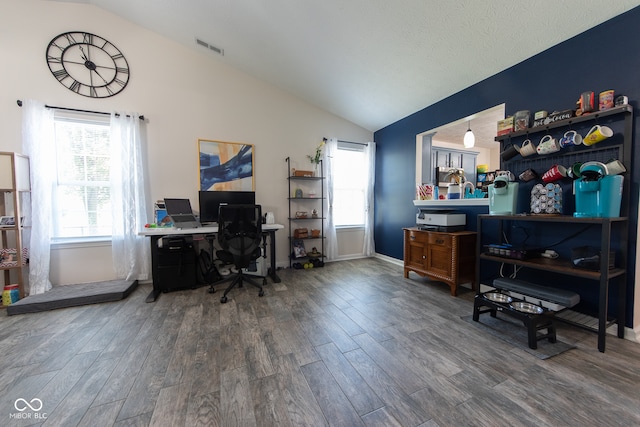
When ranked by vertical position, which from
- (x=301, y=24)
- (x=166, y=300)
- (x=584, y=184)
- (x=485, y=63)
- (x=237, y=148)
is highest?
(x=301, y=24)

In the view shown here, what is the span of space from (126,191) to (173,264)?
1.14 meters

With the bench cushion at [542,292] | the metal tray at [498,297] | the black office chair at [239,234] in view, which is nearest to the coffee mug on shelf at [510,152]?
the bench cushion at [542,292]

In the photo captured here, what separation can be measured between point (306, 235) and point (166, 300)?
2.10 metres

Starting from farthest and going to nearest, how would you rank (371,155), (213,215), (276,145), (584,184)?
(371,155) < (276,145) < (213,215) < (584,184)

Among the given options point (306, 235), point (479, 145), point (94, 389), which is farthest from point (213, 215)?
point (479, 145)

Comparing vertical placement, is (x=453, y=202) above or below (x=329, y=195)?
below

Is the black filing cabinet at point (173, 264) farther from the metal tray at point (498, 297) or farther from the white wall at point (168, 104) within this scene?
the metal tray at point (498, 297)

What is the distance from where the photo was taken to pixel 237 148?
140 inches

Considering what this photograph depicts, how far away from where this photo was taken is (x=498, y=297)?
2.06m

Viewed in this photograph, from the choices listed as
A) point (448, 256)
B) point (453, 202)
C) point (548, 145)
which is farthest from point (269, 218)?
point (548, 145)

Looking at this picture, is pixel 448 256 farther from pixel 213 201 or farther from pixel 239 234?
pixel 213 201

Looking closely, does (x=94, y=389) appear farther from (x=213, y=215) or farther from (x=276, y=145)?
(x=276, y=145)

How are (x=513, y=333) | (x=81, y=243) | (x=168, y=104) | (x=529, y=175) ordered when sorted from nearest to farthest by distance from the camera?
(x=513, y=333), (x=529, y=175), (x=81, y=243), (x=168, y=104)

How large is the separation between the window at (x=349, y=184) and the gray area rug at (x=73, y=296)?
3.18 meters
